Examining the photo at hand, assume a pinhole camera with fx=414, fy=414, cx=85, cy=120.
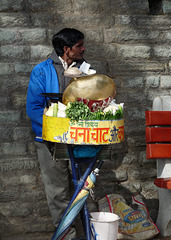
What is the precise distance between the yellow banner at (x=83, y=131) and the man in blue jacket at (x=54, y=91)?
653 millimetres

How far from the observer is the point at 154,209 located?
15.4 feet

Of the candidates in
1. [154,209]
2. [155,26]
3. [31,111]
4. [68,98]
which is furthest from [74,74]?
[154,209]

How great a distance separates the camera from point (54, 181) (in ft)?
13.4

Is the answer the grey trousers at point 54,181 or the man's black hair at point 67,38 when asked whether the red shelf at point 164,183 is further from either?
the man's black hair at point 67,38

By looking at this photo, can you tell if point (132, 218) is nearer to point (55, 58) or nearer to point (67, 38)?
point (55, 58)

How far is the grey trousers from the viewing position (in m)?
4.06

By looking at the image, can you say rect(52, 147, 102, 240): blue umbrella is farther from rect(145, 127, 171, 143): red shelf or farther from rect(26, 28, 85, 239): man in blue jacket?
rect(145, 127, 171, 143): red shelf

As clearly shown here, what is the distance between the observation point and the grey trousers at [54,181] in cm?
406

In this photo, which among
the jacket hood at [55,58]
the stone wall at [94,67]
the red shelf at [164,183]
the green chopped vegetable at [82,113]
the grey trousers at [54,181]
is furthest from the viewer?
the stone wall at [94,67]

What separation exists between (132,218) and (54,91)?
156 centimetres

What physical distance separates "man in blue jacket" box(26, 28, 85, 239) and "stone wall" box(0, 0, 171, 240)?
0.36 meters

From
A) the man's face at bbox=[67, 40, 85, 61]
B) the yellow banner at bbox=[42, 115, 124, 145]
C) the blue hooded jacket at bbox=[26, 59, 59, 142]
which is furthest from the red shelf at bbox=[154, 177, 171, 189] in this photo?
the man's face at bbox=[67, 40, 85, 61]

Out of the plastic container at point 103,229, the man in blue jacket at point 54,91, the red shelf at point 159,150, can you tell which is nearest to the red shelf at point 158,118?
the red shelf at point 159,150

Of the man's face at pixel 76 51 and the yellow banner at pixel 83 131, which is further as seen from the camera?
the man's face at pixel 76 51
